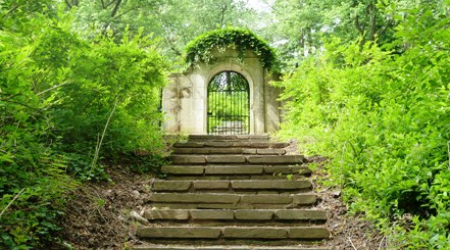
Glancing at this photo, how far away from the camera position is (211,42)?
9648 millimetres

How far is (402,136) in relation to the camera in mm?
3213

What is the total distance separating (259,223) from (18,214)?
2.54 m

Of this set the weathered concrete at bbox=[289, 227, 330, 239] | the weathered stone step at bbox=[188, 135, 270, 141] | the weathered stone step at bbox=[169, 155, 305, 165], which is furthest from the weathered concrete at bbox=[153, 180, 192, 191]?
the weathered stone step at bbox=[188, 135, 270, 141]

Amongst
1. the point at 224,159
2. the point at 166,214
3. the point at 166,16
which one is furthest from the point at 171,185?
the point at 166,16

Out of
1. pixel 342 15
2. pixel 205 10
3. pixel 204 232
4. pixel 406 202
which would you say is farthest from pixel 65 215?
pixel 205 10

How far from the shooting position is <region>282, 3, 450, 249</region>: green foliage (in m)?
2.66

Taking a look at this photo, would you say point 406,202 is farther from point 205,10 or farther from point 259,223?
point 205,10

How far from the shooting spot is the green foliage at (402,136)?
2658mm

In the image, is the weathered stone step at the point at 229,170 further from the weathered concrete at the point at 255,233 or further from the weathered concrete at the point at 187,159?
the weathered concrete at the point at 255,233

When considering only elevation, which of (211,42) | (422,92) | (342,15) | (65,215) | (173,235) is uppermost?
(342,15)

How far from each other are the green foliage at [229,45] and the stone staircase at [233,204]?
3692 millimetres

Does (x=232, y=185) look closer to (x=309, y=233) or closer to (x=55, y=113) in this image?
(x=309, y=233)

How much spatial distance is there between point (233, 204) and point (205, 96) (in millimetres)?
5493

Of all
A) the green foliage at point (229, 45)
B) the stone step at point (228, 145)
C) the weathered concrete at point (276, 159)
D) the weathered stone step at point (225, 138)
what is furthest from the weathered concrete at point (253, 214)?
the green foliage at point (229, 45)
